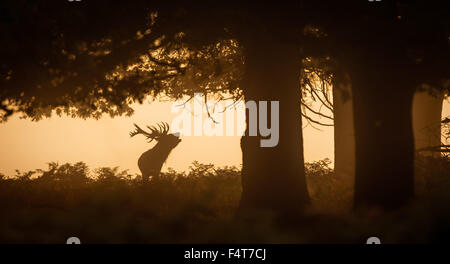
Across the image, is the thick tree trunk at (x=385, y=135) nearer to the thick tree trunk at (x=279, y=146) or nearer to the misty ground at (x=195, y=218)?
the misty ground at (x=195, y=218)

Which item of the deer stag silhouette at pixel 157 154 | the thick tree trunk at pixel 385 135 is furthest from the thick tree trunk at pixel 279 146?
the deer stag silhouette at pixel 157 154

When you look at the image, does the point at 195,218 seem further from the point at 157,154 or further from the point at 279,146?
the point at 157,154

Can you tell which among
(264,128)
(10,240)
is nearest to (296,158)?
(264,128)

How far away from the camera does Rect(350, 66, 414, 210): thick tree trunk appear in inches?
412

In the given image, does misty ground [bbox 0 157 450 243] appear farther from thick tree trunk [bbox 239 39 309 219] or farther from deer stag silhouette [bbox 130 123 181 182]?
deer stag silhouette [bbox 130 123 181 182]

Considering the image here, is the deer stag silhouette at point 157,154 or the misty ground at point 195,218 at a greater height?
the deer stag silhouette at point 157,154

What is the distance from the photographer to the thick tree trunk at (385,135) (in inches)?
412

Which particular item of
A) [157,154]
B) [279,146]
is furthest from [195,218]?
[157,154]

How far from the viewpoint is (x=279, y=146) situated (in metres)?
12.0

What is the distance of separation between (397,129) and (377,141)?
0.43 m

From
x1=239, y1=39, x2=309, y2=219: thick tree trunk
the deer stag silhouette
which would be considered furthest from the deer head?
x1=239, y1=39, x2=309, y2=219: thick tree trunk

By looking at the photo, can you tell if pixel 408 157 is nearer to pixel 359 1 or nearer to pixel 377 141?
pixel 377 141

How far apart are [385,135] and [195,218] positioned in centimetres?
401

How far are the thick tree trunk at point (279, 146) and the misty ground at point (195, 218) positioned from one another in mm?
618
